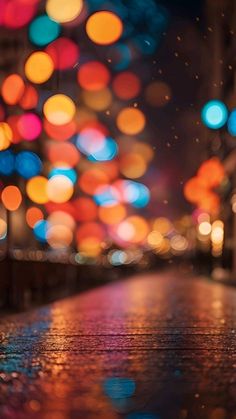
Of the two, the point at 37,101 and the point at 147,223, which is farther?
the point at 147,223

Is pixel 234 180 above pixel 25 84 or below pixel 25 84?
below

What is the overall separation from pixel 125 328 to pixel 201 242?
37.5 m

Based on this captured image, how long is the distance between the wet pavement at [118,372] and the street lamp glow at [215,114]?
18.9m

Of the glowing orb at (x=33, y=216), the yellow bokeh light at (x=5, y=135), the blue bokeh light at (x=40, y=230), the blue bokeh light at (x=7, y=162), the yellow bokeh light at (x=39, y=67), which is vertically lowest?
the blue bokeh light at (x=40, y=230)

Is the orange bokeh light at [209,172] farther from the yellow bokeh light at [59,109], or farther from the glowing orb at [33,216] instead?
the glowing orb at [33,216]

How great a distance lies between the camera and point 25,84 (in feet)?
44.3

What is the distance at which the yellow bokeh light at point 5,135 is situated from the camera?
13.4 meters

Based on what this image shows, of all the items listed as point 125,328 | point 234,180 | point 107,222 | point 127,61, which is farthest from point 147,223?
point 125,328

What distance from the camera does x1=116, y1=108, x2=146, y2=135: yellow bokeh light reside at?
19594 millimetres

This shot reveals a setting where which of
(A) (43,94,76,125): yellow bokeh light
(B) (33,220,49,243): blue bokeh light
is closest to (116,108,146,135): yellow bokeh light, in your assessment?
(A) (43,94,76,125): yellow bokeh light

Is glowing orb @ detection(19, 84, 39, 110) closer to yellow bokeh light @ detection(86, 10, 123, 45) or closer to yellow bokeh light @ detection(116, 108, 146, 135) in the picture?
yellow bokeh light @ detection(86, 10, 123, 45)

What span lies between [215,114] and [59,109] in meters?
9.49

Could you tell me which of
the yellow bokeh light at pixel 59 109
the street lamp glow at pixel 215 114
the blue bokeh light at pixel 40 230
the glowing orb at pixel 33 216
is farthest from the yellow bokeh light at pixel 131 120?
the blue bokeh light at pixel 40 230

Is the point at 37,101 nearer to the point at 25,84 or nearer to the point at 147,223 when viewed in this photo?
the point at 25,84
